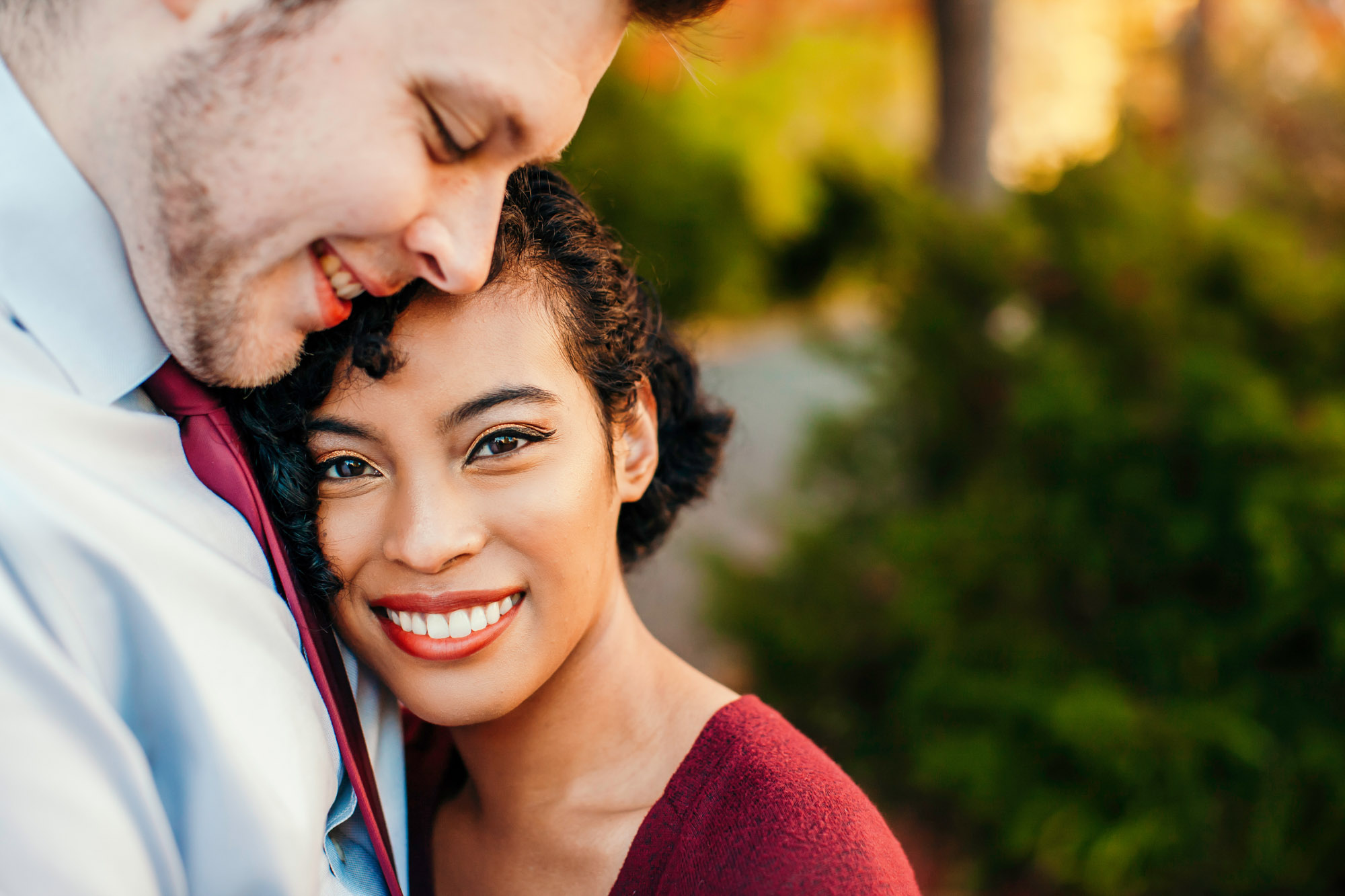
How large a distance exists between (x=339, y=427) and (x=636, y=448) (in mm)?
590

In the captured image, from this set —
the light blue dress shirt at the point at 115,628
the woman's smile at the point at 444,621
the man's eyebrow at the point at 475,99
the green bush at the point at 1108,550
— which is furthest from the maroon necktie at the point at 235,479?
the green bush at the point at 1108,550

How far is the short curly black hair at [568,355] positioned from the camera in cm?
156

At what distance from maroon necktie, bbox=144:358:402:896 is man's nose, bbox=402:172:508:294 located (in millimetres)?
371

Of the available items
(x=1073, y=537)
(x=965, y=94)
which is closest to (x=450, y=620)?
(x=1073, y=537)

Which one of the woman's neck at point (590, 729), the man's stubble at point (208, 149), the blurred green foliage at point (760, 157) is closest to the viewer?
the man's stubble at point (208, 149)

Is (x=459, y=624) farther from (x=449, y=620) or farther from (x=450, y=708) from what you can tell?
(x=450, y=708)

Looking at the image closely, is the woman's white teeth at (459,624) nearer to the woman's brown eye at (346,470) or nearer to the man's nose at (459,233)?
the woman's brown eye at (346,470)

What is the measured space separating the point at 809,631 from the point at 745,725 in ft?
9.85

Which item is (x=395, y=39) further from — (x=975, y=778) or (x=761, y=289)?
(x=761, y=289)

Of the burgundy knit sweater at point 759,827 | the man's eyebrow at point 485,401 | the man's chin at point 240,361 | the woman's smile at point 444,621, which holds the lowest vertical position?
the burgundy knit sweater at point 759,827

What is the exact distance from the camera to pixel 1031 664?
3.84 metres

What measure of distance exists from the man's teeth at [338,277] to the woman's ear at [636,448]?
1.87 feet

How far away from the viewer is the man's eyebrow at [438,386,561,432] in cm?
157

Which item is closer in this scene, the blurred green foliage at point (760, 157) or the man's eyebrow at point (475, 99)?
the man's eyebrow at point (475, 99)
